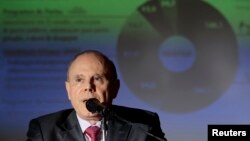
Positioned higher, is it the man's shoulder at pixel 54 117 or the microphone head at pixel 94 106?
the microphone head at pixel 94 106

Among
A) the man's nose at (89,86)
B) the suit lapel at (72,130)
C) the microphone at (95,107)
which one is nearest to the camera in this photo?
the microphone at (95,107)

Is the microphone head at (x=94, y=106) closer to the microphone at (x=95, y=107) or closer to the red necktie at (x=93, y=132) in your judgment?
the microphone at (x=95, y=107)

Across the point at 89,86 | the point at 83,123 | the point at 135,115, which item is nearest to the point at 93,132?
the point at 83,123

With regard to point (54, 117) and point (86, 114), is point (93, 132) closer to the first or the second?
point (86, 114)

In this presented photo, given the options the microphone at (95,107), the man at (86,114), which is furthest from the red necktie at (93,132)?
the microphone at (95,107)

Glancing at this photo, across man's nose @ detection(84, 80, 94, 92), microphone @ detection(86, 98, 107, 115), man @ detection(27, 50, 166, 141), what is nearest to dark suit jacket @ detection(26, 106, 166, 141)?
man @ detection(27, 50, 166, 141)

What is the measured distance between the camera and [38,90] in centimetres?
376

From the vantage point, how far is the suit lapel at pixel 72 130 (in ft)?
6.93

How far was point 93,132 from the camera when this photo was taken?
6.90 feet

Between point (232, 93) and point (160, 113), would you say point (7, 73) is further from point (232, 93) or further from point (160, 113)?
point (232, 93)

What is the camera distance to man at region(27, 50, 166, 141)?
2029mm

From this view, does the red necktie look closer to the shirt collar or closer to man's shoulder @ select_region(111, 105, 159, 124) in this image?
the shirt collar

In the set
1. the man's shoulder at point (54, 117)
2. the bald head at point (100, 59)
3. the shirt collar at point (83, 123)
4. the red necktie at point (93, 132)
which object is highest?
the bald head at point (100, 59)

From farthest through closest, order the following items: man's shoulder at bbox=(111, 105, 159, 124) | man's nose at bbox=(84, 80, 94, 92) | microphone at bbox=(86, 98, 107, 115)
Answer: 1. man's shoulder at bbox=(111, 105, 159, 124)
2. man's nose at bbox=(84, 80, 94, 92)
3. microphone at bbox=(86, 98, 107, 115)
